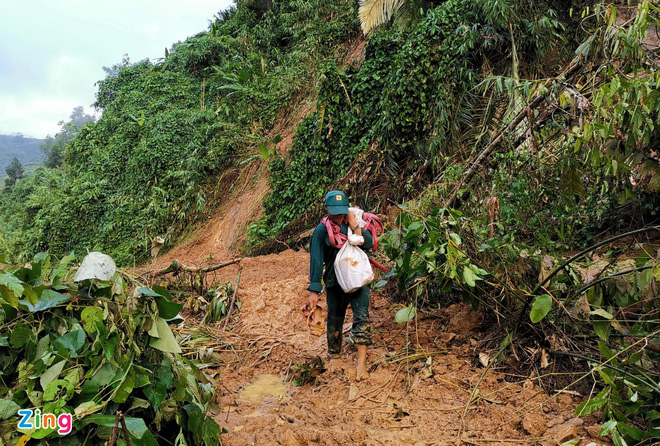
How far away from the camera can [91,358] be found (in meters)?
2.44

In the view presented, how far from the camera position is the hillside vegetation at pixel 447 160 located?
11.1ft

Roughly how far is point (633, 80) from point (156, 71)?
20.8 metres

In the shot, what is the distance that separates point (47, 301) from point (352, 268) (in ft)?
7.83

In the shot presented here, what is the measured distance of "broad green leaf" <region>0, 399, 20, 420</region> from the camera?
2141 mm

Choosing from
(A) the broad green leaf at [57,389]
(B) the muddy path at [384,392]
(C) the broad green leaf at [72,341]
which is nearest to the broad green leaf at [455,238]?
(B) the muddy path at [384,392]

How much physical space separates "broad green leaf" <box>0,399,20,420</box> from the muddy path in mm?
1315

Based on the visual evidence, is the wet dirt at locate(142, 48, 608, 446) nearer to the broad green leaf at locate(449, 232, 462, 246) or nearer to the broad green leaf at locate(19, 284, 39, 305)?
the broad green leaf at locate(449, 232, 462, 246)

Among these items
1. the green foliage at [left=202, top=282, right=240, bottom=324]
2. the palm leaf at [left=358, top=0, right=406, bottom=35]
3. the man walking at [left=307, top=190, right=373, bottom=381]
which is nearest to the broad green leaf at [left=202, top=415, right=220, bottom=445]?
the man walking at [left=307, top=190, right=373, bottom=381]

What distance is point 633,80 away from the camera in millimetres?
3355

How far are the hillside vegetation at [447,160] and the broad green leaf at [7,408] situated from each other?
8.89 feet

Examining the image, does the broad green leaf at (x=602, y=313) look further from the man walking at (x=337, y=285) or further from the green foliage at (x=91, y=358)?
the green foliage at (x=91, y=358)

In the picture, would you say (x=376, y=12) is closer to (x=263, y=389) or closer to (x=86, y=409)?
(x=263, y=389)

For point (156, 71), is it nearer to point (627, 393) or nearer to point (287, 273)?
point (287, 273)

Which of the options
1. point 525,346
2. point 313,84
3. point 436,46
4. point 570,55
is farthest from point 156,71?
point 525,346
